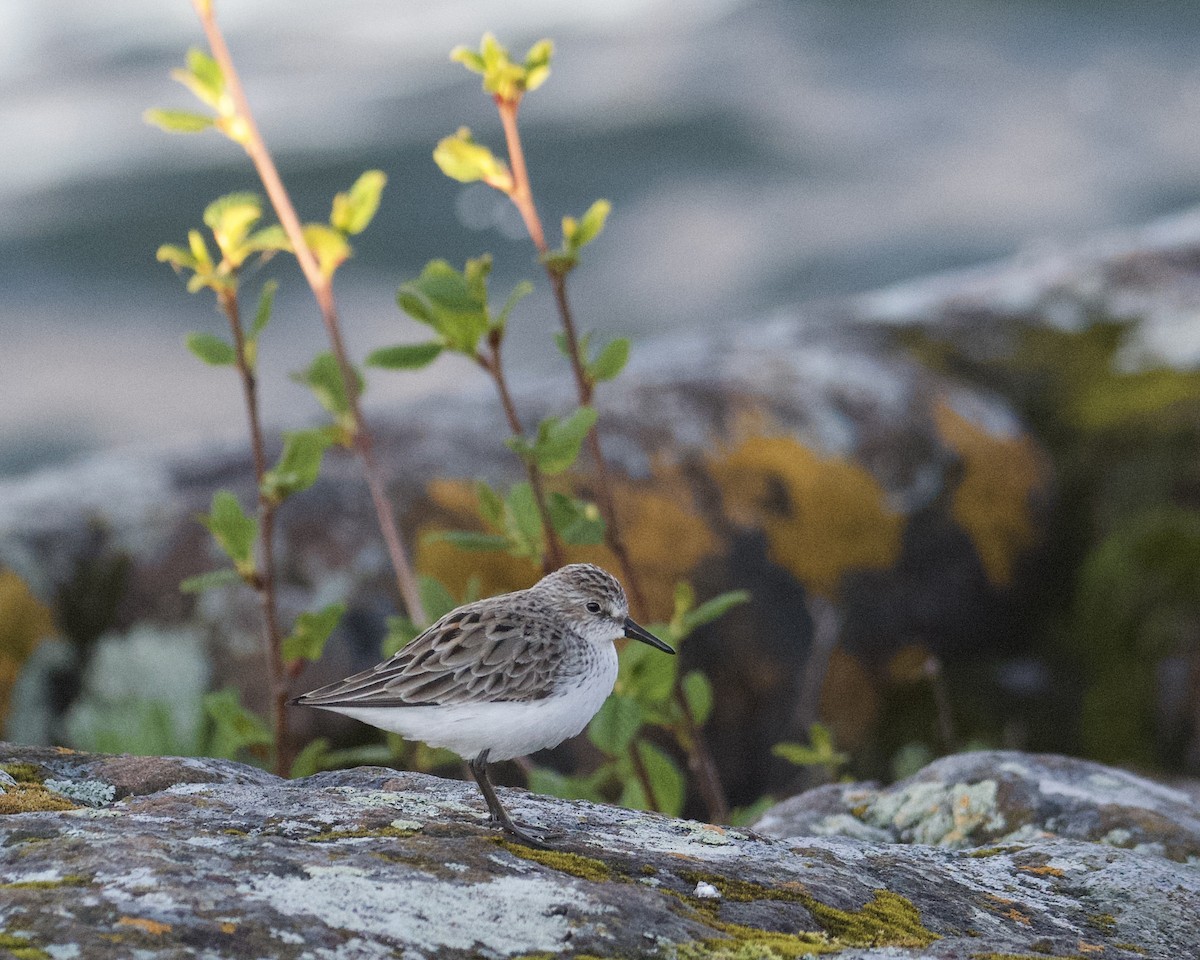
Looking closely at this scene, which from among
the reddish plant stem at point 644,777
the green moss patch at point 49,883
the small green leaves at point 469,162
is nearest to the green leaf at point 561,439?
the small green leaves at point 469,162

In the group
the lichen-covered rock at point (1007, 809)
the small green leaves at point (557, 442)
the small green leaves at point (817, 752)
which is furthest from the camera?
the small green leaves at point (817, 752)

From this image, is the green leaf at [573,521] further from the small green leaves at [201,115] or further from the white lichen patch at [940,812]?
the small green leaves at [201,115]

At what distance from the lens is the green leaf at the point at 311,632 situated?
4914 mm

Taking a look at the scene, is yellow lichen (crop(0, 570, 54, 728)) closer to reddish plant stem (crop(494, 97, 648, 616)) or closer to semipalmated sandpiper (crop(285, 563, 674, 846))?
semipalmated sandpiper (crop(285, 563, 674, 846))

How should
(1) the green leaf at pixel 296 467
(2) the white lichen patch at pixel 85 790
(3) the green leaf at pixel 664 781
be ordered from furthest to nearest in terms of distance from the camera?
(3) the green leaf at pixel 664 781, (1) the green leaf at pixel 296 467, (2) the white lichen patch at pixel 85 790

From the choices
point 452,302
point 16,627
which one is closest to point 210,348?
point 452,302

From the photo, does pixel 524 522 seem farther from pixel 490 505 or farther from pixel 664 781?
pixel 664 781

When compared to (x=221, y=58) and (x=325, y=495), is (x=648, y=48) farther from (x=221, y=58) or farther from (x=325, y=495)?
(x=221, y=58)

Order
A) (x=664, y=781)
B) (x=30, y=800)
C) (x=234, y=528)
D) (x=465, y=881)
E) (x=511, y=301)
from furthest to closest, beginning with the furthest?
(x=664, y=781) < (x=234, y=528) < (x=511, y=301) < (x=30, y=800) < (x=465, y=881)

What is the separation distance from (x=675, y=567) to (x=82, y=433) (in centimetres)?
675

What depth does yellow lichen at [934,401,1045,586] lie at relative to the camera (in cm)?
741

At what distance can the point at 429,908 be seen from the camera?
3.03 metres

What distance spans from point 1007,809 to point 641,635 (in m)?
1.46

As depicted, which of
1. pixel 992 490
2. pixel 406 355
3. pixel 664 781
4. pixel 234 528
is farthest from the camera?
pixel 992 490
